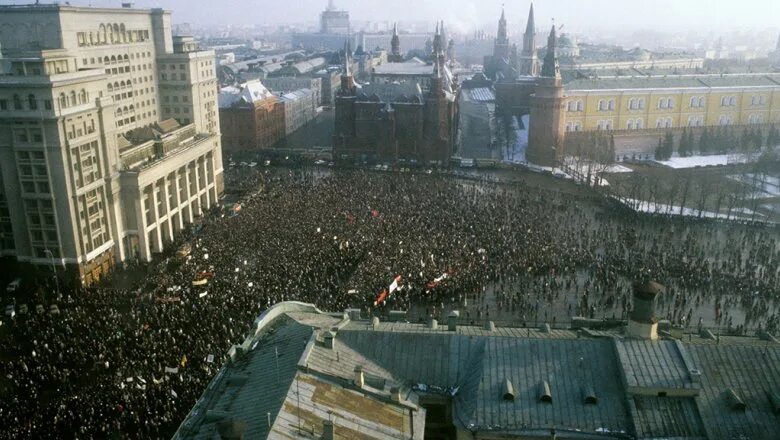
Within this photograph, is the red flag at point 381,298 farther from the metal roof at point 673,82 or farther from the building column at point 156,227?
the metal roof at point 673,82

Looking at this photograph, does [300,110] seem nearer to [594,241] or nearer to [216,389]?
[594,241]

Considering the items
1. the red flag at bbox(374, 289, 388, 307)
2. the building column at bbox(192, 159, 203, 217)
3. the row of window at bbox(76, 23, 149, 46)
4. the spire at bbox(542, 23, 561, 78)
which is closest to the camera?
the red flag at bbox(374, 289, 388, 307)

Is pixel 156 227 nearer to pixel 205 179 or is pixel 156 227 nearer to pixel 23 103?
pixel 205 179

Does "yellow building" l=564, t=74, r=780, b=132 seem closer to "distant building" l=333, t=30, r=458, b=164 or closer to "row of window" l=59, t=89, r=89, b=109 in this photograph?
"distant building" l=333, t=30, r=458, b=164

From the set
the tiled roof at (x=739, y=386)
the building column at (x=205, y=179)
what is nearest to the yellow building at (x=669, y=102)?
the building column at (x=205, y=179)

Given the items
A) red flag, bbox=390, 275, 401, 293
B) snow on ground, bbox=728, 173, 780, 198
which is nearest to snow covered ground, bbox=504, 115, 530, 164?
snow on ground, bbox=728, 173, 780, 198
